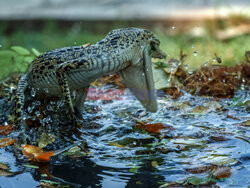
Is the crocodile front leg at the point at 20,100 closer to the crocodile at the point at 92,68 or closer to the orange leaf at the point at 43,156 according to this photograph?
the crocodile at the point at 92,68

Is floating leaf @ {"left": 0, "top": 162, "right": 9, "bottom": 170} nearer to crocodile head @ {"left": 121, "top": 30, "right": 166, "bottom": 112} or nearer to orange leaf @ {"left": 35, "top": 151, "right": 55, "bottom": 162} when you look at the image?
orange leaf @ {"left": 35, "top": 151, "right": 55, "bottom": 162}

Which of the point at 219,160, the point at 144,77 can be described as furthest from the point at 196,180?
the point at 144,77

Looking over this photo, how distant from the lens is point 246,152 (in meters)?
2.66

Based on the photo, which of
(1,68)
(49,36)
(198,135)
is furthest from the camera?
(49,36)

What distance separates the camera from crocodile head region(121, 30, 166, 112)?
3.49m

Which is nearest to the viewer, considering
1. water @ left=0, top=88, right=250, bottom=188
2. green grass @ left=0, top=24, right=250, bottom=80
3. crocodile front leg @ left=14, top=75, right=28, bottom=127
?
water @ left=0, top=88, right=250, bottom=188

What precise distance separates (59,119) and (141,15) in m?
4.94

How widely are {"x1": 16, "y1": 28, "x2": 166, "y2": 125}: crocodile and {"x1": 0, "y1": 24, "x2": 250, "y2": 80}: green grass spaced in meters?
1.25

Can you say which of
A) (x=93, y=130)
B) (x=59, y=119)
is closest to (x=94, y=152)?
(x=93, y=130)

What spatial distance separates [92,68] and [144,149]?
78 cm

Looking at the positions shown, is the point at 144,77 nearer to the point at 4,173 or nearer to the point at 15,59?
the point at 4,173

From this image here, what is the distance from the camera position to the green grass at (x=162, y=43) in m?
5.41

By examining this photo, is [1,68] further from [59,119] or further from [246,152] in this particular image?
[246,152]

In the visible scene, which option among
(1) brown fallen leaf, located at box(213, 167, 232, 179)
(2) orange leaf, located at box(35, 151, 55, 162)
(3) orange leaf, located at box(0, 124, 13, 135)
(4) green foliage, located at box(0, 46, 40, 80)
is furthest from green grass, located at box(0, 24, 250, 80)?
(1) brown fallen leaf, located at box(213, 167, 232, 179)
